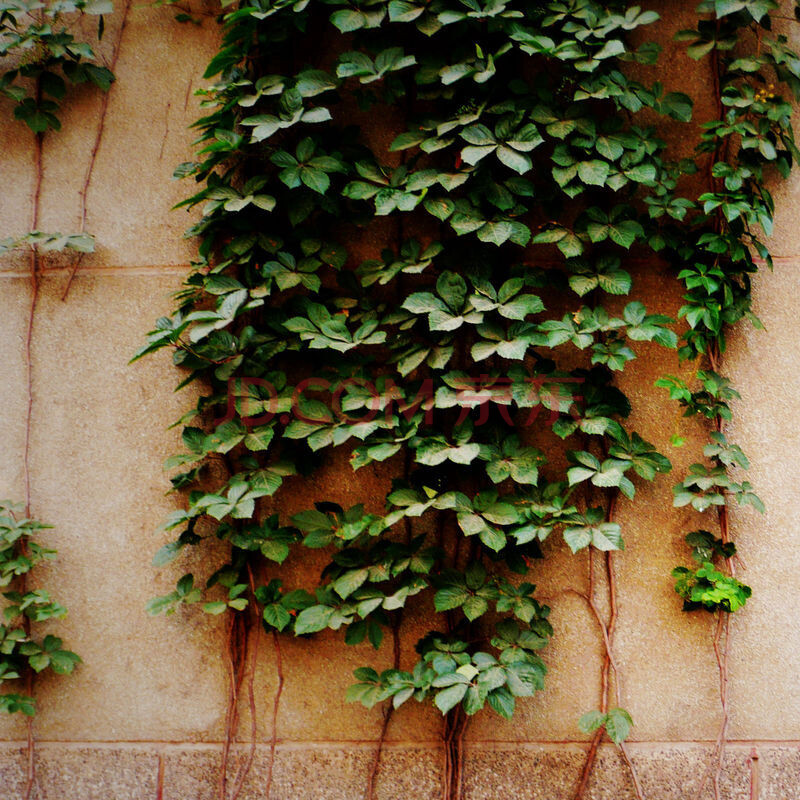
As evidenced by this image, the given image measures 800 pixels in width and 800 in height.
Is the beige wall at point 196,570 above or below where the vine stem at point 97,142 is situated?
below

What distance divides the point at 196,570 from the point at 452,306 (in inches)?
45.1

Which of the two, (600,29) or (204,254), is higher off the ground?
(600,29)

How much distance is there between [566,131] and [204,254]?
1.13 m

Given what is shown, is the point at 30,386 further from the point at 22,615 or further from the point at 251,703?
the point at 251,703

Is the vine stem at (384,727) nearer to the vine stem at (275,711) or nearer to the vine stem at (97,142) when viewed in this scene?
the vine stem at (275,711)

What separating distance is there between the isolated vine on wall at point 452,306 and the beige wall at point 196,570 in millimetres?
78

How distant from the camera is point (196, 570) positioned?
217cm

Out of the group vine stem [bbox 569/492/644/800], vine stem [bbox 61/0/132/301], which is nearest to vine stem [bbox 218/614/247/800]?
vine stem [bbox 569/492/644/800]

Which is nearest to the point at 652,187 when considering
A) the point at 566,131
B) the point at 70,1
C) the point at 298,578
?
the point at 566,131

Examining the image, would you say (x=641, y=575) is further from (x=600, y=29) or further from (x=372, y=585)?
(x=600, y=29)

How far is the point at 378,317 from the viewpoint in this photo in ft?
6.72

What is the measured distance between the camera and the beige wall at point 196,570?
6.86 feet

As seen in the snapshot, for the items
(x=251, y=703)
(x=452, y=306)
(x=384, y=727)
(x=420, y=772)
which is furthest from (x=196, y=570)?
(x=452, y=306)

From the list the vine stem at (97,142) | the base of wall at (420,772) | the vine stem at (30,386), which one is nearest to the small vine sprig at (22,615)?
the vine stem at (30,386)
